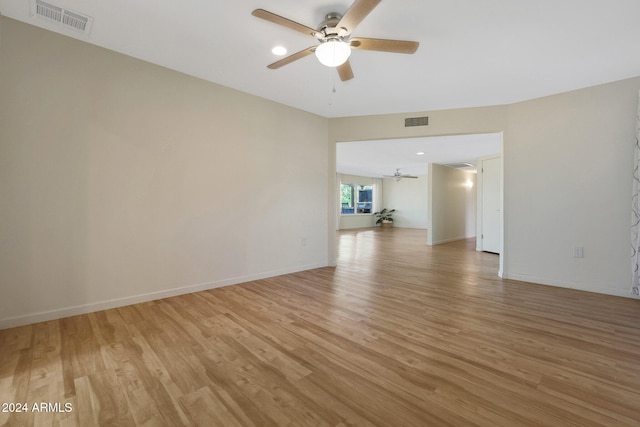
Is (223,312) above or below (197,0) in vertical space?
below

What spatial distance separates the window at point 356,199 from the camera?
11.6 meters

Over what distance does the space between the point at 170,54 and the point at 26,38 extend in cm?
110

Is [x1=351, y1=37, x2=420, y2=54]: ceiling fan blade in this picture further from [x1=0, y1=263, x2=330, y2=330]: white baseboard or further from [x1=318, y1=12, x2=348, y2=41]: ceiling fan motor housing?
[x1=0, y1=263, x2=330, y2=330]: white baseboard

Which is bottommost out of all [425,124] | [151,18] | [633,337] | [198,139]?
[633,337]

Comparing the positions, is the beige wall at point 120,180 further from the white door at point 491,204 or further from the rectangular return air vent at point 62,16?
the white door at point 491,204

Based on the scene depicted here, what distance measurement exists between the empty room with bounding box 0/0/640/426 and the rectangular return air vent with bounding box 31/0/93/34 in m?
0.01

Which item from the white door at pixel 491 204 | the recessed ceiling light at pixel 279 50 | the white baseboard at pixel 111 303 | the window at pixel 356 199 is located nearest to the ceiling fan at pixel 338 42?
the recessed ceiling light at pixel 279 50

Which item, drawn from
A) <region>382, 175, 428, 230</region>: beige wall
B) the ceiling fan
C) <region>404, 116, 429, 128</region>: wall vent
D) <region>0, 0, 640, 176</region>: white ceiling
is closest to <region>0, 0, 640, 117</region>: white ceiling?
<region>0, 0, 640, 176</region>: white ceiling

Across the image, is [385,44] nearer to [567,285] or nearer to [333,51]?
[333,51]

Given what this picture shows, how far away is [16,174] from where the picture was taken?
7.29ft

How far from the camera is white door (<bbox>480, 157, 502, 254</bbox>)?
5.97 m

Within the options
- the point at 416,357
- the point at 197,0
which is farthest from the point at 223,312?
the point at 197,0

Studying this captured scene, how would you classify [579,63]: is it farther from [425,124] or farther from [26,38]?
[26,38]

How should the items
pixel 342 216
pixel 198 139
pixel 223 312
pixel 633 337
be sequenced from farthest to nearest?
1. pixel 342 216
2. pixel 198 139
3. pixel 223 312
4. pixel 633 337
